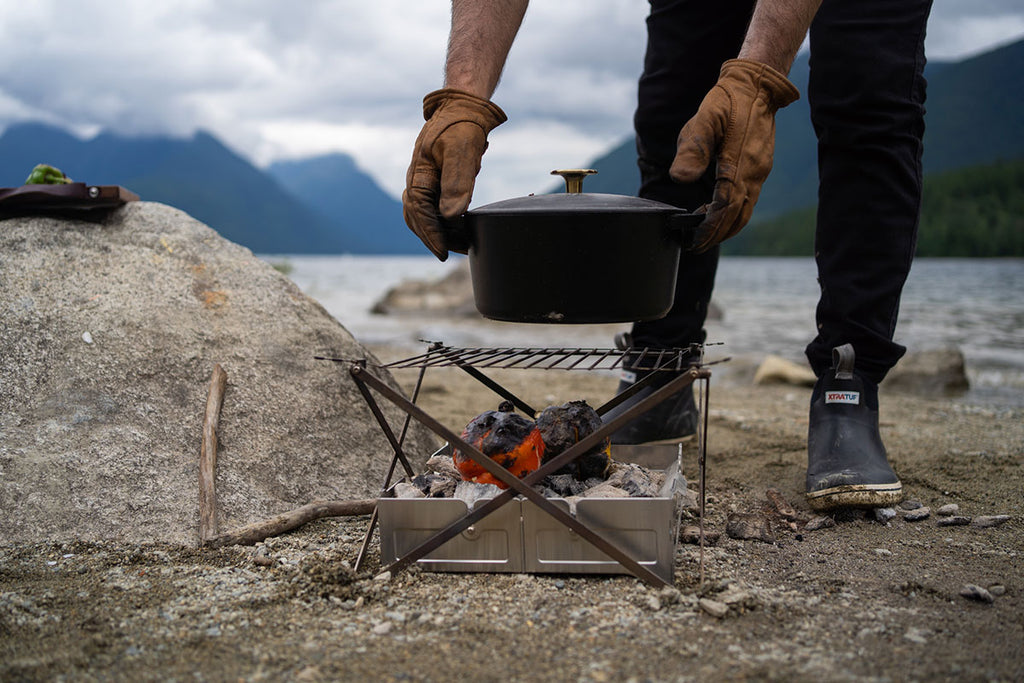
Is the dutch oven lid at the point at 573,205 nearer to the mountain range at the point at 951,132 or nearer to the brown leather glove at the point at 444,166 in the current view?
the brown leather glove at the point at 444,166

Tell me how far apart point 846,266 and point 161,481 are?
2.26 metres

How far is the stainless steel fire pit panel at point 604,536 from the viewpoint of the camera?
1.67m

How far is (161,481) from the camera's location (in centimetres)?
212

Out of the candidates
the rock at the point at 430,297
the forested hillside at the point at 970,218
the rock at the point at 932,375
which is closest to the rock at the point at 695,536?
the rock at the point at 932,375

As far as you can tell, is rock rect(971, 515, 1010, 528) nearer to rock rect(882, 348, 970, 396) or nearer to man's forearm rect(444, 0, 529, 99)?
man's forearm rect(444, 0, 529, 99)

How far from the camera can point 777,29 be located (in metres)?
1.93

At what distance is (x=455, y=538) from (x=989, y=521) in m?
1.60

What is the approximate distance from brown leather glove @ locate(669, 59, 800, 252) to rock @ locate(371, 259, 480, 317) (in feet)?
35.2

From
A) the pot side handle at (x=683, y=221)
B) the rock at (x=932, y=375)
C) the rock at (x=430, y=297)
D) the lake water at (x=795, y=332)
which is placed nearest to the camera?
the pot side handle at (x=683, y=221)

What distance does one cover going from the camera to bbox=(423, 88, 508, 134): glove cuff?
1976mm

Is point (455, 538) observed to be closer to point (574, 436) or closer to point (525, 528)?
point (525, 528)

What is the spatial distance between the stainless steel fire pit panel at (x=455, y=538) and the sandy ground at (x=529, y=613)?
0.14 ft

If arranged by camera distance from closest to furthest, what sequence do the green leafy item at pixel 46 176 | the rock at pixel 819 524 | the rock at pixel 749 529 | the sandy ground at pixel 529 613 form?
1. the sandy ground at pixel 529 613
2. the rock at pixel 749 529
3. the rock at pixel 819 524
4. the green leafy item at pixel 46 176

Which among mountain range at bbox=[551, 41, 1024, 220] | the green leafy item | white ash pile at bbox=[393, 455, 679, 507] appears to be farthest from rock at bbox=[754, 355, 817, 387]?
mountain range at bbox=[551, 41, 1024, 220]
